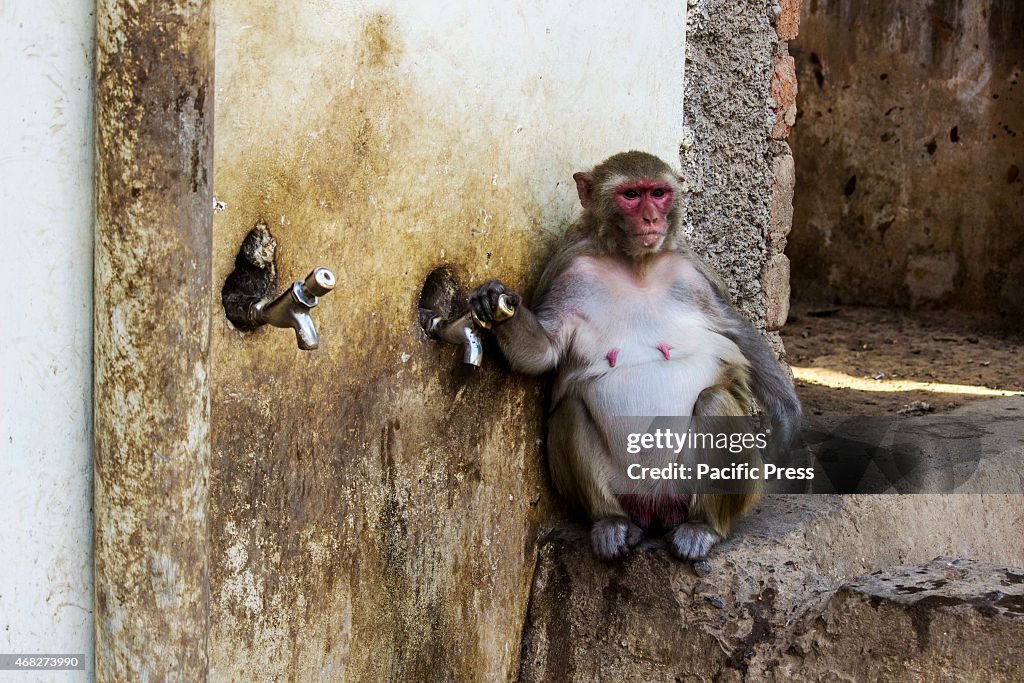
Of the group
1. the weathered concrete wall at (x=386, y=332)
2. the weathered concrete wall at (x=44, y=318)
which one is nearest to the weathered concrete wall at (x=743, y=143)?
the weathered concrete wall at (x=386, y=332)

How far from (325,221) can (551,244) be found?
1.19 meters

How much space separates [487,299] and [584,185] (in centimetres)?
75

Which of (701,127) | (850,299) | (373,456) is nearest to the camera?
(373,456)

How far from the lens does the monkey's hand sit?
10.3 ft

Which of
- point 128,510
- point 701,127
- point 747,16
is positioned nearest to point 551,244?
point 701,127

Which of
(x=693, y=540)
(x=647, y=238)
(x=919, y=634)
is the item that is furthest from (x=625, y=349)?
(x=919, y=634)

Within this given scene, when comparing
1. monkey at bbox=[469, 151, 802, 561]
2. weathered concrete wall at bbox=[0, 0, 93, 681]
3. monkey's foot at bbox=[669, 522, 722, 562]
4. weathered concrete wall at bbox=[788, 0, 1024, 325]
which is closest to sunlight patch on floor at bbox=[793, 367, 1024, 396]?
weathered concrete wall at bbox=[788, 0, 1024, 325]

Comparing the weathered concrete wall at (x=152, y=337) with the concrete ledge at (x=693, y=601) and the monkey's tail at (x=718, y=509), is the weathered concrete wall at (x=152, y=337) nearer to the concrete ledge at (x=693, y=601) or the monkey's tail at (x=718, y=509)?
the concrete ledge at (x=693, y=601)

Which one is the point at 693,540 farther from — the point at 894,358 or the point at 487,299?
the point at 894,358

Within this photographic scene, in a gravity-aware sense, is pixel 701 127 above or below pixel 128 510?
above

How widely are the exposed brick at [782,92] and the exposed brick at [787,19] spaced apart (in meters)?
0.09

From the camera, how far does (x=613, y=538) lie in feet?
11.8

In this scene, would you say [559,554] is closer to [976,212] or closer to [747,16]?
[747,16]

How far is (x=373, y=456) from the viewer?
304cm
